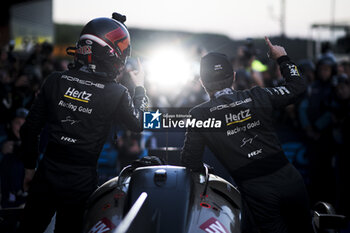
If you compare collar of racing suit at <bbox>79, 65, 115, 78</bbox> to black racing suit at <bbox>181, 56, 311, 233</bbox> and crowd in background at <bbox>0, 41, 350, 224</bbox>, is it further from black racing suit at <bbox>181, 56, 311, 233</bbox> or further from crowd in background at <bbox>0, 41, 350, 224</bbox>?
crowd in background at <bbox>0, 41, 350, 224</bbox>

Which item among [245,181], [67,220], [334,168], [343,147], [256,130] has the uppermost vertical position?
[256,130]

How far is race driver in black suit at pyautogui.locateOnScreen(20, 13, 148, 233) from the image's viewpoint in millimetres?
2287

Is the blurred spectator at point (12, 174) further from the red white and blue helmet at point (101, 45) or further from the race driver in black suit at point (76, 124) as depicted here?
the red white and blue helmet at point (101, 45)

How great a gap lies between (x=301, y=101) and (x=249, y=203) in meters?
3.98

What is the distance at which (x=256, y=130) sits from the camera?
99.7 inches

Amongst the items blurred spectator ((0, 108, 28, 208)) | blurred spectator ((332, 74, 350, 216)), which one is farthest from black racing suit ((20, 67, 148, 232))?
blurred spectator ((332, 74, 350, 216))

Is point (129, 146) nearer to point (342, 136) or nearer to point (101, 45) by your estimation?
point (342, 136)

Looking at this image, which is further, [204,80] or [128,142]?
[128,142]

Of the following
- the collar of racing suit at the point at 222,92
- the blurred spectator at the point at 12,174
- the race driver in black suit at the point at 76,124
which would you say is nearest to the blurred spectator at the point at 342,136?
the collar of racing suit at the point at 222,92

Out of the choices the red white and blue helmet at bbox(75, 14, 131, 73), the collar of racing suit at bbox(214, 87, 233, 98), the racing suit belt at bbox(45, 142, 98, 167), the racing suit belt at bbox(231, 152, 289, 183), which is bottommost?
the racing suit belt at bbox(231, 152, 289, 183)

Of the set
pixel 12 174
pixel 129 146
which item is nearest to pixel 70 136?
pixel 12 174

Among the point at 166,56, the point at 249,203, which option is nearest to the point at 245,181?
the point at 249,203

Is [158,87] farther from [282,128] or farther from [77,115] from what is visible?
[77,115]

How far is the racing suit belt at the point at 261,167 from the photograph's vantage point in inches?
98.3
